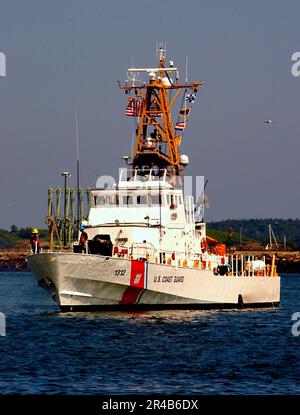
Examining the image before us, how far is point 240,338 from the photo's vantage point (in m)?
41.6

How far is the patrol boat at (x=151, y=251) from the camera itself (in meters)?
47.9

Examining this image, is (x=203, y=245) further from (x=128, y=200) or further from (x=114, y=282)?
(x=114, y=282)

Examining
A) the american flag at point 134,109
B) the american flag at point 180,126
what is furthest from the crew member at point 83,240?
the american flag at point 180,126

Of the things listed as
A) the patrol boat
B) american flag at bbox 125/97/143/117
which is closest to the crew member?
the patrol boat

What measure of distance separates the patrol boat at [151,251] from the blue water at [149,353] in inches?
43.6

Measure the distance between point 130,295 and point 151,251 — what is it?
115 inches

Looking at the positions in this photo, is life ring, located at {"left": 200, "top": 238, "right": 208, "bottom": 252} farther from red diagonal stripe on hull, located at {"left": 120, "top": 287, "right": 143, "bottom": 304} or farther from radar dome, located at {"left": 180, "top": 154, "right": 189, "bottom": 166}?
red diagonal stripe on hull, located at {"left": 120, "top": 287, "right": 143, "bottom": 304}

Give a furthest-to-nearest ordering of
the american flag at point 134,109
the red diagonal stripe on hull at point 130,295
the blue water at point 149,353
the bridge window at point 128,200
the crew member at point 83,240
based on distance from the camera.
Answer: the american flag at point 134,109, the bridge window at point 128,200, the red diagonal stripe on hull at point 130,295, the crew member at point 83,240, the blue water at point 149,353

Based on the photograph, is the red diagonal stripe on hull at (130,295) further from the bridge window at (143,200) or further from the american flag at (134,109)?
the american flag at (134,109)

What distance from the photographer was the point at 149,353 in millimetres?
36188

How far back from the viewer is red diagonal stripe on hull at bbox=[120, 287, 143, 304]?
159 ft
